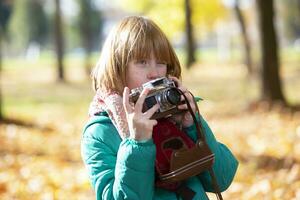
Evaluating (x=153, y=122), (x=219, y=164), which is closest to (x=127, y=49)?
(x=153, y=122)

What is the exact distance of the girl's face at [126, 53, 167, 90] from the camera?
2336 millimetres

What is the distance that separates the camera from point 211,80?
844 inches

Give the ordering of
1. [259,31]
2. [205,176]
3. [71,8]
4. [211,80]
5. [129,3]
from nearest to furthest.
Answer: [205,176] → [259,31] → [211,80] → [129,3] → [71,8]

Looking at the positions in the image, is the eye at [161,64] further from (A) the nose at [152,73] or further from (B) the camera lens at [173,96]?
(B) the camera lens at [173,96]

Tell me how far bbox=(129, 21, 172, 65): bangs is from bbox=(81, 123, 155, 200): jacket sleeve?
0.99 feet

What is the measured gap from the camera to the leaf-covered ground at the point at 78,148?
212 inches

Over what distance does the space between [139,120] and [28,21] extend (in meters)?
60.0

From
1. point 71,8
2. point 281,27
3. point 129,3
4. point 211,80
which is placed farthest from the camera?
point 281,27

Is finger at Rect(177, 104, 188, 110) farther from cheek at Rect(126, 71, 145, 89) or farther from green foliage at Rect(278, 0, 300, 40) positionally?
green foliage at Rect(278, 0, 300, 40)

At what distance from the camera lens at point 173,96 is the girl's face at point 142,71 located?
141 mm

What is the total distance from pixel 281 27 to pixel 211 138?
6471cm

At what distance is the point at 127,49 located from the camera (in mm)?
2336

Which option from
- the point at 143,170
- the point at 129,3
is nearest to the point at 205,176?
the point at 143,170

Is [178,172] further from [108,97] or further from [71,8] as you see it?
[71,8]
